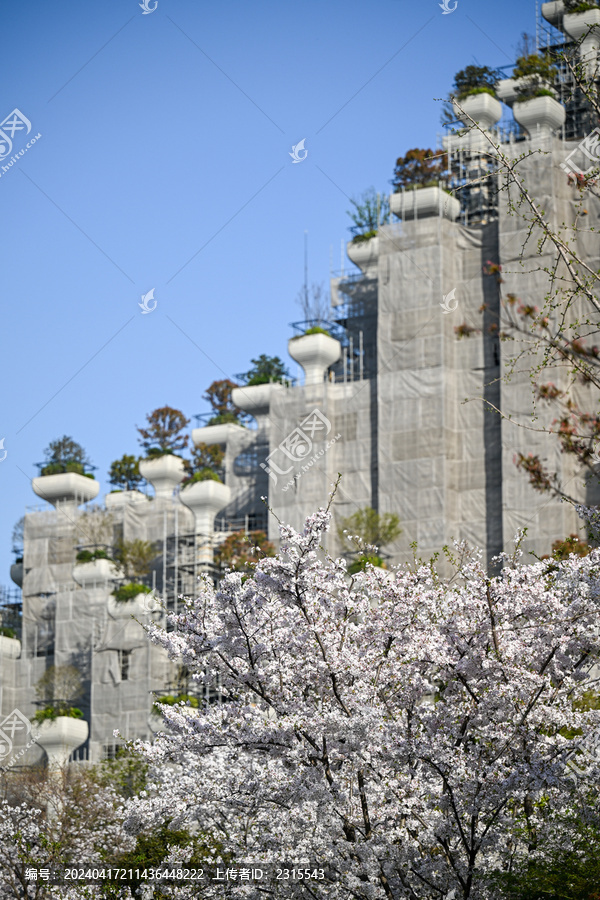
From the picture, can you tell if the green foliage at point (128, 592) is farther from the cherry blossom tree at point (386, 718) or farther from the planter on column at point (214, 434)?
the cherry blossom tree at point (386, 718)

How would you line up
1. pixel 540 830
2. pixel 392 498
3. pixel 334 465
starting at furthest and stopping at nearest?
1. pixel 334 465
2. pixel 392 498
3. pixel 540 830

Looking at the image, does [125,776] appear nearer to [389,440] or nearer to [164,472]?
[389,440]

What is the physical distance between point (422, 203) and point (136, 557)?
62.3 ft

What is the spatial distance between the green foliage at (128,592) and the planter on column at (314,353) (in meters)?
10.8

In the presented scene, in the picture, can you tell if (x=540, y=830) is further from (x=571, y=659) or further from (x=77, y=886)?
(x=77, y=886)

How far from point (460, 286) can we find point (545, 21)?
13125mm

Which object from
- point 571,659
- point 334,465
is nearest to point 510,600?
point 571,659

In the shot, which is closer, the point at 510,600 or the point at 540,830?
the point at 540,830

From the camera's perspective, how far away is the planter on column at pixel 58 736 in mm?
44062

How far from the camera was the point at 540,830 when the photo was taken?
41.0 ft

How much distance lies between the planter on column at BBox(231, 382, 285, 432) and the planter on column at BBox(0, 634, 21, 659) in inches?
571

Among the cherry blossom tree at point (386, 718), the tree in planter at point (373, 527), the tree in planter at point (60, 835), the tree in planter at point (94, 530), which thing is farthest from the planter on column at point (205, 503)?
the cherry blossom tree at point (386, 718)

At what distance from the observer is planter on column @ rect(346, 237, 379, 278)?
50.1 m

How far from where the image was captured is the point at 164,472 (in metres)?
55.9
